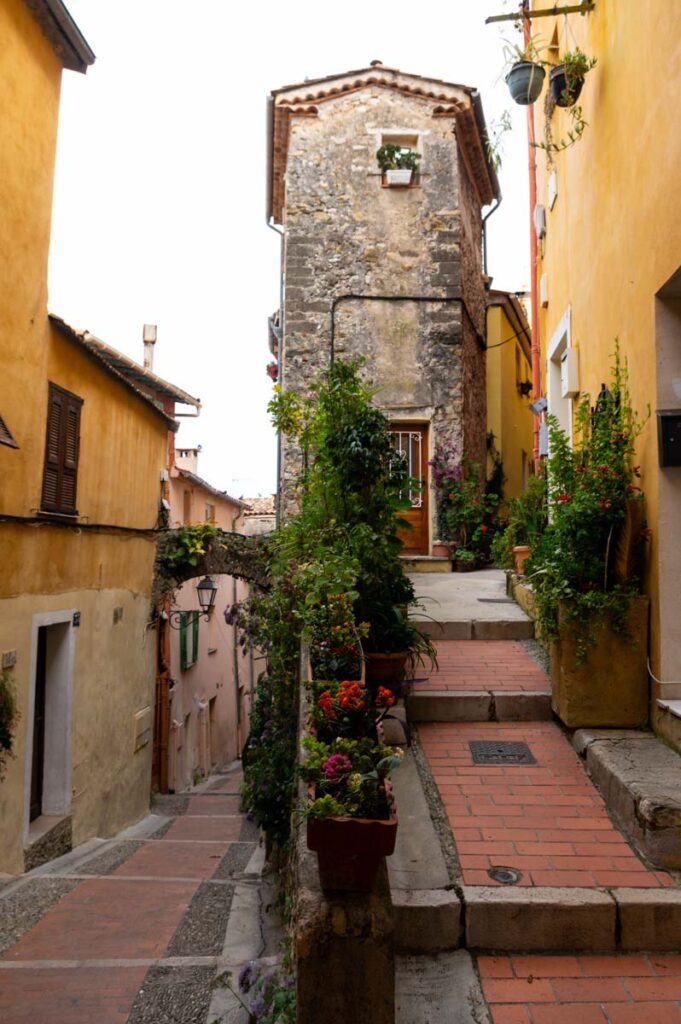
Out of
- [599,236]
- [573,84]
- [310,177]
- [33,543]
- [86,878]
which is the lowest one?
[86,878]

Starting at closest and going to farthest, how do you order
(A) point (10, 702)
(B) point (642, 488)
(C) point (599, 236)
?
(B) point (642, 488) → (C) point (599, 236) → (A) point (10, 702)

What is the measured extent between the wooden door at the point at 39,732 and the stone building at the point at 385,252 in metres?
5.36

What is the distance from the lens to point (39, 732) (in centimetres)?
817

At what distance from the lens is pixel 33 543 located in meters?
7.48

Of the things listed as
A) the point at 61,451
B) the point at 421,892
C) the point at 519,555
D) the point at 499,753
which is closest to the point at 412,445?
the point at 519,555

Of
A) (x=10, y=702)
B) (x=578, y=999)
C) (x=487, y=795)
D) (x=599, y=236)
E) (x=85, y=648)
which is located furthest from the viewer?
(x=85, y=648)

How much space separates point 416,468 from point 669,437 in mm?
8786

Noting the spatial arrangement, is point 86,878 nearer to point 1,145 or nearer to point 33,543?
point 33,543

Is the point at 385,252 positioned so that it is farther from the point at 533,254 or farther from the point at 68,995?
the point at 68,995

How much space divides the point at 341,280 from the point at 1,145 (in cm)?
688

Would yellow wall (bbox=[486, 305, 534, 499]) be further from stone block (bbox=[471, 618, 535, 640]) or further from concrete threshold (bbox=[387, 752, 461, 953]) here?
concrete threshold (bbox=[387, 752, 461, 953])

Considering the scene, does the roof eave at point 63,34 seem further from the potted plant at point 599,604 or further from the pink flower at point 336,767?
the pink flower at point 336,767

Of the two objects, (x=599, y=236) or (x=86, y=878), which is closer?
(x=599, y=236)

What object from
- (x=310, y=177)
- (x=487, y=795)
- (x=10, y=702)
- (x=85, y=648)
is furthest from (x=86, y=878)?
(x=310, y=177)
